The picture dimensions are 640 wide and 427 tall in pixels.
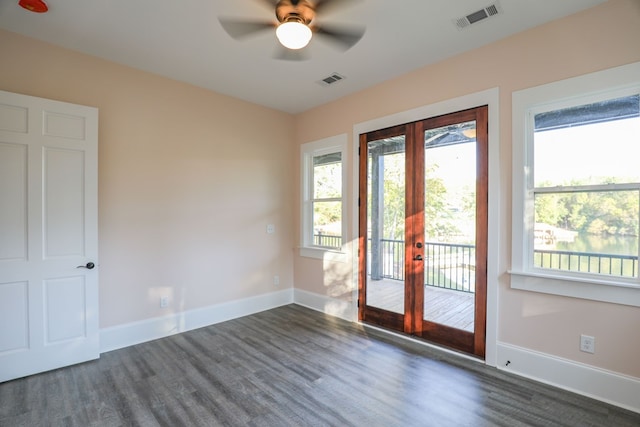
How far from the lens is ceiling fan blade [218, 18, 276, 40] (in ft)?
6.70

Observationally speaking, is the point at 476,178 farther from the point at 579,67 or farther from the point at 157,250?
the point at 157,250

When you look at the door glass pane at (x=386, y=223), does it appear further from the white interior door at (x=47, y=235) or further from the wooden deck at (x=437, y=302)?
the white interior door at (x=47, y=235)

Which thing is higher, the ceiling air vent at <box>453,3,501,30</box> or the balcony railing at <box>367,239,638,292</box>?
the ceiling air vent at <box>453,3,501,30</box>

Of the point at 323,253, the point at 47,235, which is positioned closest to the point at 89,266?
the point at 47,235

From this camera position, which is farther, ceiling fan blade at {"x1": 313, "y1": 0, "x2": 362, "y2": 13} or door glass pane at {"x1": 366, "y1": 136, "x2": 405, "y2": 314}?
→ door glass pane at {"x1": 366, "y1": 136, "x2": 405, "y2": 314}

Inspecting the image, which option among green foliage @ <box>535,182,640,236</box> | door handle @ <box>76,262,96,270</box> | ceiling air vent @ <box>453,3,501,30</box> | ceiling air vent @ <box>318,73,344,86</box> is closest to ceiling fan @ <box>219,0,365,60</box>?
ceiling air vent @ <box>453,3,501,30</box>

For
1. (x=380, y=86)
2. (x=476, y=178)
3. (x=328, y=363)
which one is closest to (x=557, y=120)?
(x=476, y=178)

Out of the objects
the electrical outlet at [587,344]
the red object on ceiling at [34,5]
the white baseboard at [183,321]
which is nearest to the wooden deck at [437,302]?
the electrical outlet at [587,344]

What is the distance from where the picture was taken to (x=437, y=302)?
3215mm

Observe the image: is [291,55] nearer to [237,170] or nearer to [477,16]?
[477,16]

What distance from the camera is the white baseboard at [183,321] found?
317 centimetres

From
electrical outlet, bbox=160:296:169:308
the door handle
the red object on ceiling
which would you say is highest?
the red object on ceiling

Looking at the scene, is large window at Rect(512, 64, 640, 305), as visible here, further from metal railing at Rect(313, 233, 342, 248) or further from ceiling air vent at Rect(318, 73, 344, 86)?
metal railing at Rect(313, 233, 342, 248)

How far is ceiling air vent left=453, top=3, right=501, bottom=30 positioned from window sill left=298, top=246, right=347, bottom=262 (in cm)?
283
